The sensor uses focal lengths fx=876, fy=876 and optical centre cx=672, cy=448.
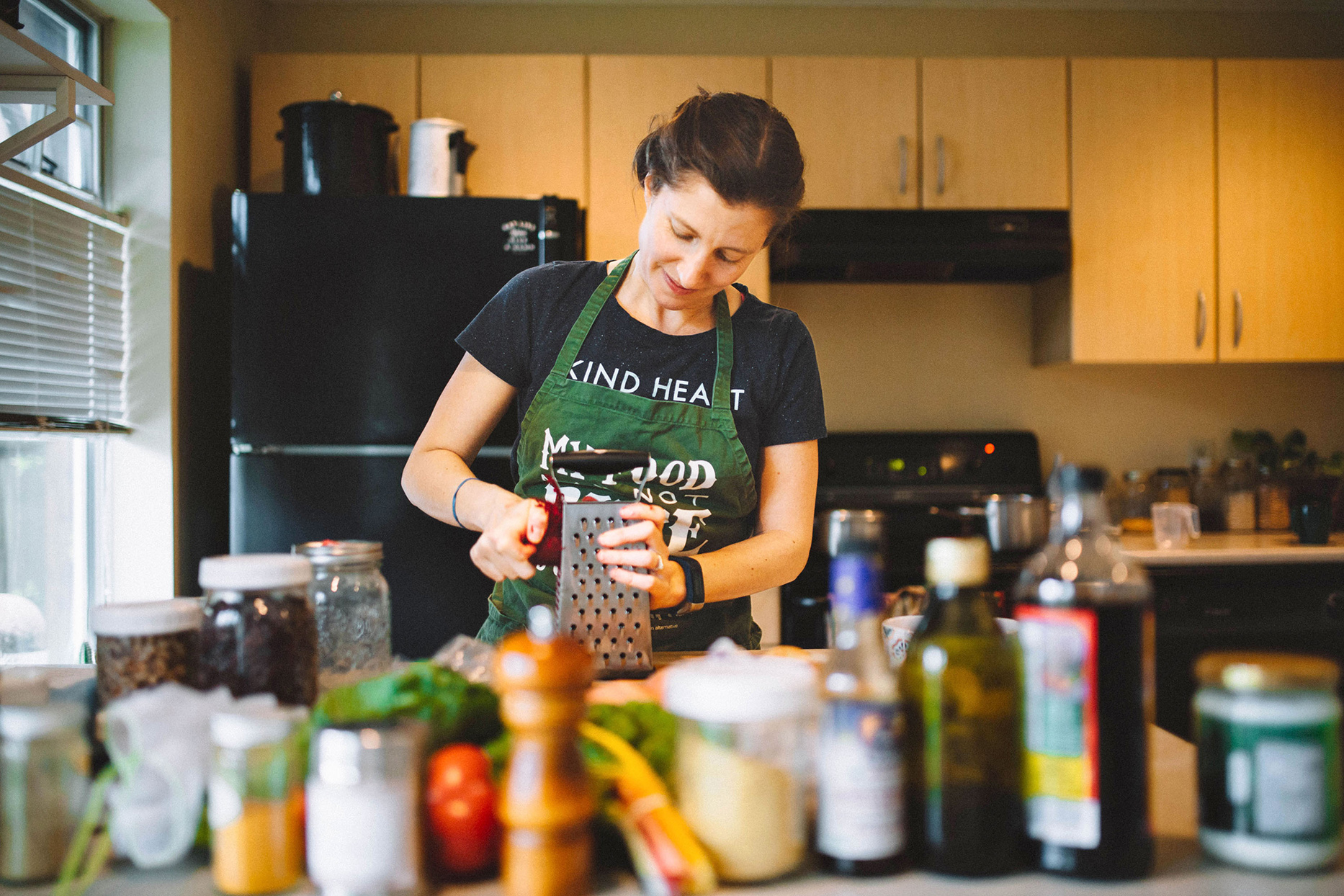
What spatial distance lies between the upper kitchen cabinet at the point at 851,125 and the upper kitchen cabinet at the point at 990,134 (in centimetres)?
8

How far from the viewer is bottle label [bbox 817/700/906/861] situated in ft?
1.87

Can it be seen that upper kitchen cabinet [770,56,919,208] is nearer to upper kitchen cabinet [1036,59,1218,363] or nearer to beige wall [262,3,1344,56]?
beige wall [262,3,1344,56]

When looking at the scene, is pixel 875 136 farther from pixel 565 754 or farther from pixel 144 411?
pixel 565 754

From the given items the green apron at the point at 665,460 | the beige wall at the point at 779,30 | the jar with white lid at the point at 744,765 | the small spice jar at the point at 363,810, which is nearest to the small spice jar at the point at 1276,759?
the jar with white lid at the point at 744,765

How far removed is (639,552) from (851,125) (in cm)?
196

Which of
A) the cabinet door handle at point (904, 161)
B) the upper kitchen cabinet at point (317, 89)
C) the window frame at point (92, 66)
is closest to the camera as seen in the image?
the window frame at point (92, 66)

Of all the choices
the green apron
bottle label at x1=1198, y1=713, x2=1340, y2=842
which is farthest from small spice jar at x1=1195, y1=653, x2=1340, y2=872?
the green apron

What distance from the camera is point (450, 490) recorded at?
118 cm

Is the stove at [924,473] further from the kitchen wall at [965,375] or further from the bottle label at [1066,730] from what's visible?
the bottle label at [1066,730]

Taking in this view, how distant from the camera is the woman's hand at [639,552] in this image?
93 cm

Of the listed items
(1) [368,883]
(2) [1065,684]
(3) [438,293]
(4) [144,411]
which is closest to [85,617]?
(4) [144,411]

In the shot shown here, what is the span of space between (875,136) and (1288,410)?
1740 mm

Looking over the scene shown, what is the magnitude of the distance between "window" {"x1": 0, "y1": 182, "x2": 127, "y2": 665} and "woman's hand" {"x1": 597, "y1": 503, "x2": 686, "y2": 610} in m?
1.21

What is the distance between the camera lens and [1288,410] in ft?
9.71
